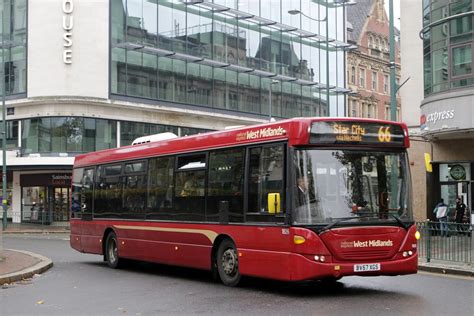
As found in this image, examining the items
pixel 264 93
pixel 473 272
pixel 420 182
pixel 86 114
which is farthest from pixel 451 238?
pixel 264 93

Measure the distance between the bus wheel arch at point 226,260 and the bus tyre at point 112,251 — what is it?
4.89m

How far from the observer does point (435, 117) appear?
2612 centimetres

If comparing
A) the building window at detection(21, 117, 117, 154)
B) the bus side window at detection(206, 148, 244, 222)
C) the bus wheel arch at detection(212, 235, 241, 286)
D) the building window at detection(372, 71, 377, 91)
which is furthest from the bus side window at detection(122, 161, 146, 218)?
the building window at detection(372, 71, 377, 91)

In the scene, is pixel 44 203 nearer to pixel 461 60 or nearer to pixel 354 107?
pixel 461 60

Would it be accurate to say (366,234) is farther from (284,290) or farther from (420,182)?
(420,182)

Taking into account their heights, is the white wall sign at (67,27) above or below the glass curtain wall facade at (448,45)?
above

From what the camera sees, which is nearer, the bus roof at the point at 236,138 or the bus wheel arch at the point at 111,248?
the bus roof at the point at 236,138

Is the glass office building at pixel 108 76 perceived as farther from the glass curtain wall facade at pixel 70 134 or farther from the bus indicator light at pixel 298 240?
the bus indicator light at pixel 298 240

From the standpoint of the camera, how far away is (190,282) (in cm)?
1402

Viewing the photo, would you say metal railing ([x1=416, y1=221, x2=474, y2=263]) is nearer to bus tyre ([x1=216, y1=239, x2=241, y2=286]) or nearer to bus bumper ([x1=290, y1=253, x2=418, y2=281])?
bus bumper ([x1=290, y1=253, x2=418, y2=281])

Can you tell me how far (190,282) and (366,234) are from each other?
172 inches

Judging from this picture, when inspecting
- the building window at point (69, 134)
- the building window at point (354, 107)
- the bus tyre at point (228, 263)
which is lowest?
the bus tyre at point (228, 263)

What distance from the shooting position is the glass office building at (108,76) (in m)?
43.8

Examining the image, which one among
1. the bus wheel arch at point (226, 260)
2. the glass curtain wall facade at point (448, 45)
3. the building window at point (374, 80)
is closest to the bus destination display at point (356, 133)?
the bus wheel arch at point (226, 260)
